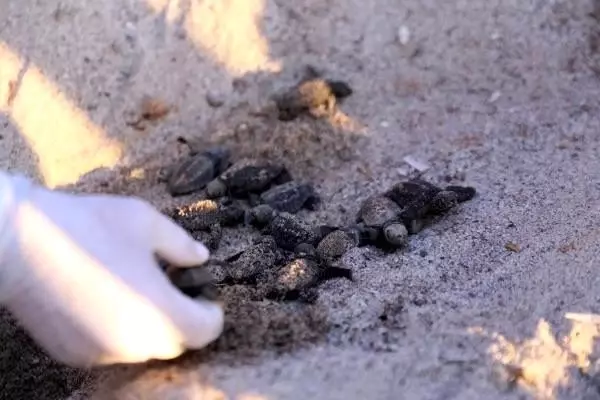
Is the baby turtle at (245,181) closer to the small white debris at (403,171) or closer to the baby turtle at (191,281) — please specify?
the small white debris at (403,171)

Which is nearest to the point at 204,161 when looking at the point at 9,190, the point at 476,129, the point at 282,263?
the point at 282,263

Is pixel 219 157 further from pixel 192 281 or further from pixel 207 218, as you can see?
pixel 192 281

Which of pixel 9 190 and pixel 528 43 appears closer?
pixel 9 190

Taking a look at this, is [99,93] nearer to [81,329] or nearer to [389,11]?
[389,11]

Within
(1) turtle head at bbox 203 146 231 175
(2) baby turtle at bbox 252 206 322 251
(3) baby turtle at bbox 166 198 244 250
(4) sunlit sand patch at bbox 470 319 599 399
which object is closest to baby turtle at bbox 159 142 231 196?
(1) turtle head at bbox 203 146 231 175

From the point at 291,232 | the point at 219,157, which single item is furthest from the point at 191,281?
the point at 219,157

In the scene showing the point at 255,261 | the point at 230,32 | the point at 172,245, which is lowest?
the point at 255,261

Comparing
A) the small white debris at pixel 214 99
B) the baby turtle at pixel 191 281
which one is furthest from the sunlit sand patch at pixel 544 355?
the small white debris at pixel 214 99
